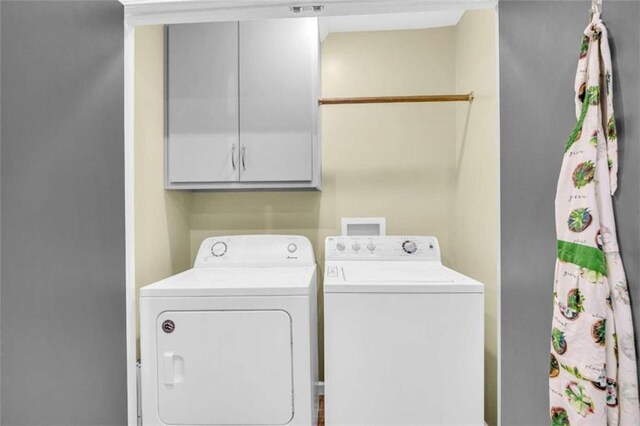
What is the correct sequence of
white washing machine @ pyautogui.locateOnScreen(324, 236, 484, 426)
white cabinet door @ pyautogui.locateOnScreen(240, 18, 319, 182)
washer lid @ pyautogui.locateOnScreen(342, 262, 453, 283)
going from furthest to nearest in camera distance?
white cabinet door @ pyautogui.locateOnScreen(240, 18, 319, 182) → washer lid @ pyautogui.locateOnScreen(342, 262, 453, 283) → white washing machine @ pyautogui.locateOnScreen(324, 236, 484, 426)

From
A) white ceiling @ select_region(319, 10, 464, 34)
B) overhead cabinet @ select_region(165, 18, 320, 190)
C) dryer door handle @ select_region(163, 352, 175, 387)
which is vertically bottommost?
dryer door handle @ select_region(163, 352, 175, 387)

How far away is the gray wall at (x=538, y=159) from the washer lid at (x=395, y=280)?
1.53ft

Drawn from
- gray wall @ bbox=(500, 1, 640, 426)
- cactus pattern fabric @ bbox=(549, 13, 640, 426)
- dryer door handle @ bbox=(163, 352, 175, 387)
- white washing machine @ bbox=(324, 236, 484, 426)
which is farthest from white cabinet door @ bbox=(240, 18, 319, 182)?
cactus pattern fabric @ bbox=(549, 13, 640, 426)

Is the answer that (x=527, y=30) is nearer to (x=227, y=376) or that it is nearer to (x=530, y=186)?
(x=530, y=186)

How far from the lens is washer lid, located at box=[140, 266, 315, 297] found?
4.79 feet

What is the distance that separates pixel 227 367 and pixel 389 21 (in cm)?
221

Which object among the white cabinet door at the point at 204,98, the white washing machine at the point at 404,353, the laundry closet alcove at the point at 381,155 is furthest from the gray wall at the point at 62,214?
the laundry closet alcove at the point at 381,155

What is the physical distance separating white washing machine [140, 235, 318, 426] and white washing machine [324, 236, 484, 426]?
0.13 meters

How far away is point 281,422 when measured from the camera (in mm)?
1444

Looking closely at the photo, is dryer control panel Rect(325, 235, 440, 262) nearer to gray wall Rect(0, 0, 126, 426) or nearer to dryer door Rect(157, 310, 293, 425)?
dryer door Rect(157, 310, 293, 425)

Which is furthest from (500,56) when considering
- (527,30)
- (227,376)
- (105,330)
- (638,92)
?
(227,376)

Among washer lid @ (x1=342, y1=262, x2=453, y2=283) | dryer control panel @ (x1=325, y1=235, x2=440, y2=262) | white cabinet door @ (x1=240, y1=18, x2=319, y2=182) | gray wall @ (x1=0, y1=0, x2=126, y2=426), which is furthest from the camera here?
dryer control panel @ (x1=325, y1=235, x2=440, y2=262)

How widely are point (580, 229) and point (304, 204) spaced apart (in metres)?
1.87

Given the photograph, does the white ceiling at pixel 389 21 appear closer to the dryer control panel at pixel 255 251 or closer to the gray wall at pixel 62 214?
the dryer control panel at pixel 255 251
